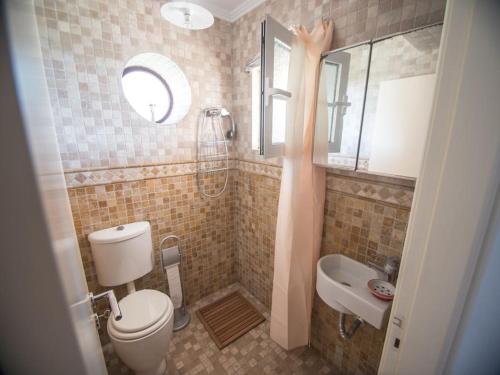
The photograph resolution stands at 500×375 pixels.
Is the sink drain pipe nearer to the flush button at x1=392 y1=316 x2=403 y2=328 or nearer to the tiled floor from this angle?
the tiled floor

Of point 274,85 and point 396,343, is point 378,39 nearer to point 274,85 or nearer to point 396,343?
point 274,85

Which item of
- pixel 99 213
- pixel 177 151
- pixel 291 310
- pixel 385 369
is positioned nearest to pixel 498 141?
pixel 385 369

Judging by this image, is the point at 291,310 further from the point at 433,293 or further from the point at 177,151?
the point at 177,151

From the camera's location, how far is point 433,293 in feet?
1.61

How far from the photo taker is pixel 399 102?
1.01 meters

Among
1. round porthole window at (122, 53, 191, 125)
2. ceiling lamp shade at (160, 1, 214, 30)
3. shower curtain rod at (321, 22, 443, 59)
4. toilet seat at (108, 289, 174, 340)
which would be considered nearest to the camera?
shower curtain rod at (321, 22, 443, 59)

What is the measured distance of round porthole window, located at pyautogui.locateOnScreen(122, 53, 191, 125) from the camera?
5.67ft

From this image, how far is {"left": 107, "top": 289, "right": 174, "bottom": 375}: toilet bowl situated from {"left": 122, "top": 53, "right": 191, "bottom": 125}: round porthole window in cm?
137

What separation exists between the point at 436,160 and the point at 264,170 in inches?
53.2

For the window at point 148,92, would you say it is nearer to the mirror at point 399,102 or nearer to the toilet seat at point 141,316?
the toilet seat at point 141,316

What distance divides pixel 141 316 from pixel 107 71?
1.62m

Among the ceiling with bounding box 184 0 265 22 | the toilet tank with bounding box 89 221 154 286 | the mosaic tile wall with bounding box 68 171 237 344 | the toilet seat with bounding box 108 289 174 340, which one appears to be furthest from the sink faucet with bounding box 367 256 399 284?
the ceiling with bounding box 184 0 265 22

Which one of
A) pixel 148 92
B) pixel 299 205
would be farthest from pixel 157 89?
pixel 299 205

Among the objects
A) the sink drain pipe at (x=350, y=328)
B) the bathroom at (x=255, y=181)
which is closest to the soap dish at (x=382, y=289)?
the bathroom at (x=255, y=181)
